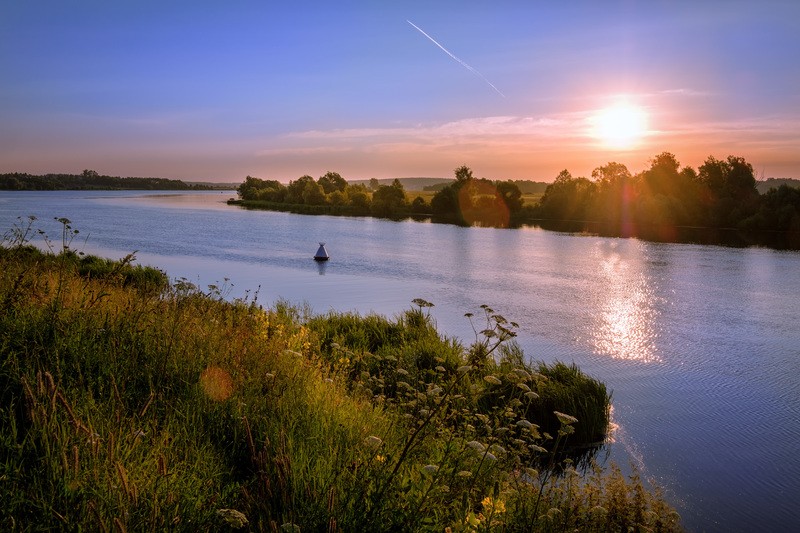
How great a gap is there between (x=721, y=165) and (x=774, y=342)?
52.7 m

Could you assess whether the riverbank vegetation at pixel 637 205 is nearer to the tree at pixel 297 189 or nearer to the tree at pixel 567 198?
the tree at pixel 567 198

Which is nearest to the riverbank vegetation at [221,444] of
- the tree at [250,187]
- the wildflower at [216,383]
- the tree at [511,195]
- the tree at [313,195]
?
the wildflower at [216,383]

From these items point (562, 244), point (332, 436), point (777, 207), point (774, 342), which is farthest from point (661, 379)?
point (777, 207)

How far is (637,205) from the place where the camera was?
2403 inches

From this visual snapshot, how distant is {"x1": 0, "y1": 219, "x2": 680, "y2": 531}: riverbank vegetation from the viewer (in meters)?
3.10

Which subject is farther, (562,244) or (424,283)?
(562,244)

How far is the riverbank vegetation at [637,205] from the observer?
51.9m

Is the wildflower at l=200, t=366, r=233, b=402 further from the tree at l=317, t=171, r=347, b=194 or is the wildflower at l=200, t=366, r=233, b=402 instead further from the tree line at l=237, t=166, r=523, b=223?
the tree at l=317, t=171, r=347, b=194

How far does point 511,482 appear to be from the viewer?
5102 mm

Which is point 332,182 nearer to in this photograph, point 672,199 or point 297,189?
point 297,189

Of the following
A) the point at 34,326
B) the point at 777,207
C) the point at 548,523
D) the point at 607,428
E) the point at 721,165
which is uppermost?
the point at 721,165

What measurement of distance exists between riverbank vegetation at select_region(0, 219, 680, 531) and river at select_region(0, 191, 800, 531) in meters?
2.21

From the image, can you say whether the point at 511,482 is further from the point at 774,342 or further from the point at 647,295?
the point at 647,295

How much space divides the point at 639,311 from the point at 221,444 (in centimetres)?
1661
